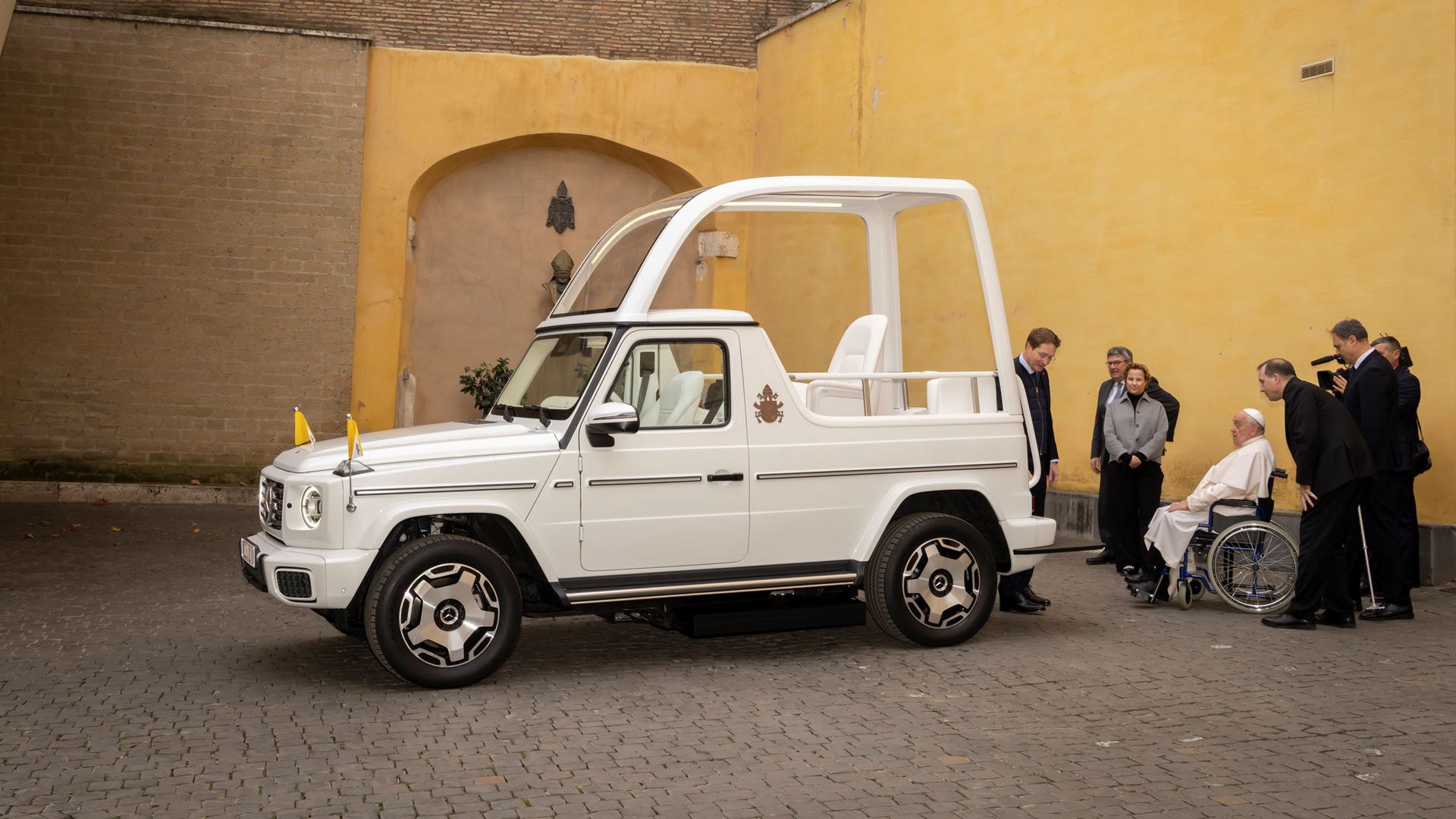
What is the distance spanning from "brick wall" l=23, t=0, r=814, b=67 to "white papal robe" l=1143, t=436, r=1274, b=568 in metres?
11.9

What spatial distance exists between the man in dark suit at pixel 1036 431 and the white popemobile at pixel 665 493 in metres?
0.94

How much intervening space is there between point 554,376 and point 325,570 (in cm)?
169

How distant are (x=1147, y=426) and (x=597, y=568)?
533 cm

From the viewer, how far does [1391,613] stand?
8578 mm

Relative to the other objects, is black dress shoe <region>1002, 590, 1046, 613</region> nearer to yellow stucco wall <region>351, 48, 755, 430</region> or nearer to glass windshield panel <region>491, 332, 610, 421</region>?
glass windshield panel <region>491, 332, 610, 421</region>

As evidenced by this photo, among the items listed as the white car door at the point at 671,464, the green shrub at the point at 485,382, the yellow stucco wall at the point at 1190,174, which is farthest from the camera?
the green shrub at the point at 485,382

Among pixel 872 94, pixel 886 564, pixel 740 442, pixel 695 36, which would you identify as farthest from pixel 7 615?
pixel 695 36

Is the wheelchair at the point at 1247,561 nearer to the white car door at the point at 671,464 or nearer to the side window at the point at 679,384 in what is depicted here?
the white car door at the point at 671,464

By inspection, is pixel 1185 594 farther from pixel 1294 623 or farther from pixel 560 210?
pixel 560 210

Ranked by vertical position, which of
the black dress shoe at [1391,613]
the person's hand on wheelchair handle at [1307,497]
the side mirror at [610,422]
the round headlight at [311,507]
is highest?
the side mirror at [610,422]

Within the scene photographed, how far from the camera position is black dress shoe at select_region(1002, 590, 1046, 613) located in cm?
866

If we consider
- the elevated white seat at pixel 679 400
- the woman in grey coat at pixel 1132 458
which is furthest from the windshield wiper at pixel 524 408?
the woman in grey coat at pixel 1132 458

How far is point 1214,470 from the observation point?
884cm

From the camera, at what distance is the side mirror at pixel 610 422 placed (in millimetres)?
6508
